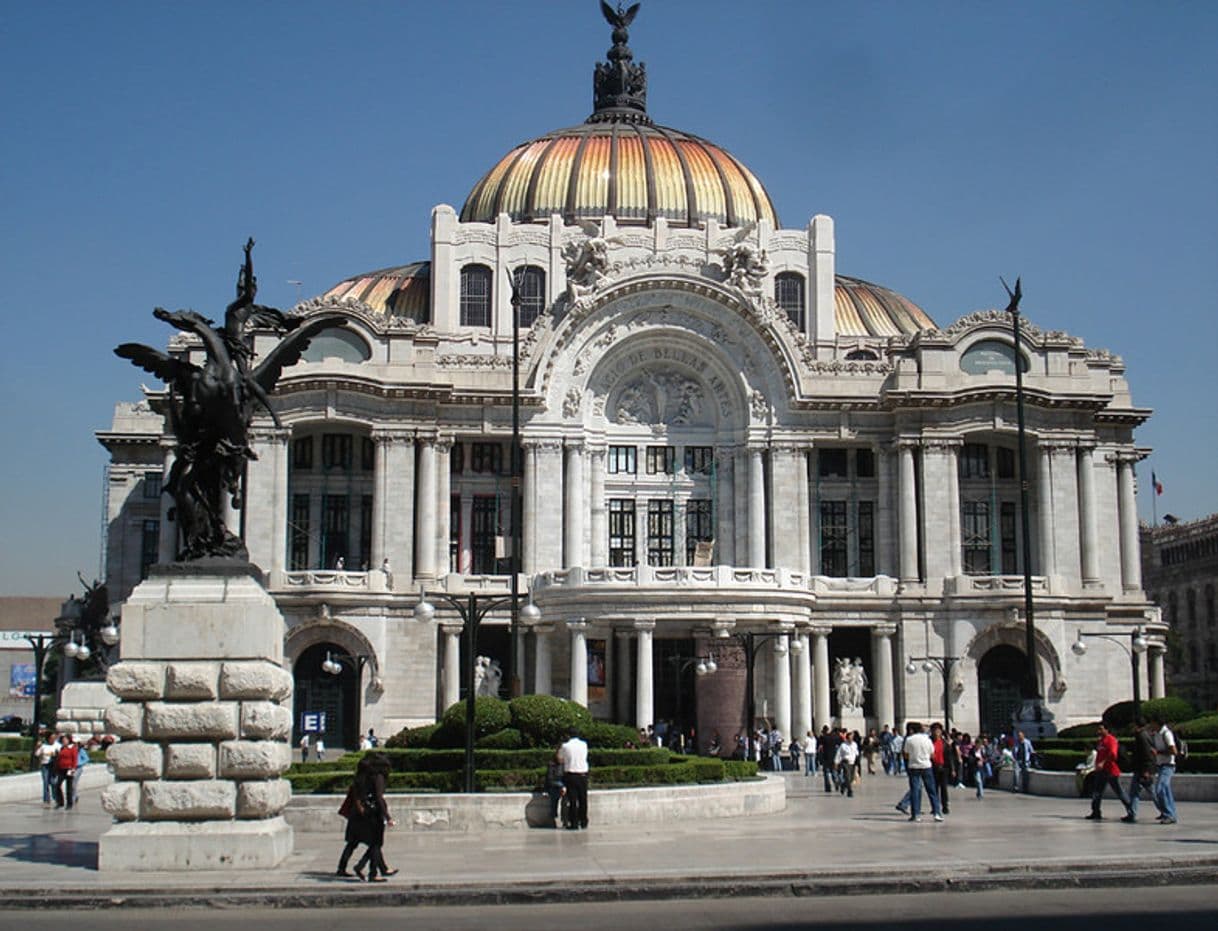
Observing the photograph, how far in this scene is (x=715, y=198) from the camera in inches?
3339

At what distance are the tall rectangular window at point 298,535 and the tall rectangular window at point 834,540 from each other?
23.1 meters

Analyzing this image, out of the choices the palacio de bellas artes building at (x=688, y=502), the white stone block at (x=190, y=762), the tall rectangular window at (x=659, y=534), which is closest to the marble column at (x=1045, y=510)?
the palacio de bellas artes building at (x=688, y=502)

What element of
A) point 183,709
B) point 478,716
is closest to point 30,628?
point 478,716

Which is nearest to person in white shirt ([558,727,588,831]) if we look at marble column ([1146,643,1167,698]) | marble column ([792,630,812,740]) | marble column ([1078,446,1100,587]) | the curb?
the curb

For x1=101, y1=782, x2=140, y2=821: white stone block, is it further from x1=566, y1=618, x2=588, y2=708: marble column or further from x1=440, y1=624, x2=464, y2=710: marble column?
x1=440, y1=624, x2=464, y2=710: marble column

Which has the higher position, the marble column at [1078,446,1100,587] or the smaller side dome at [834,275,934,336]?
the smaller side dome at [834,275,934,336]

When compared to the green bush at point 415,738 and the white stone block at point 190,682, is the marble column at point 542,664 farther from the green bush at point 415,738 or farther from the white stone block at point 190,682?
the white stone block at point 190,682

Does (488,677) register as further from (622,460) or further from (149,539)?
(149,539)

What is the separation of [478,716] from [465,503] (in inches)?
1357

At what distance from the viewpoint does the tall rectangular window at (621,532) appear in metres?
72.4

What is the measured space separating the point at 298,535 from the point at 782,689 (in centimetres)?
2247

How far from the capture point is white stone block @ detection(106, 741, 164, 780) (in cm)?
2239

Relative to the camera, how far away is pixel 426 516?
68750 mm

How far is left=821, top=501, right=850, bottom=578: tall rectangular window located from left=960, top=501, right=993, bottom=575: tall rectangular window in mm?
5327
